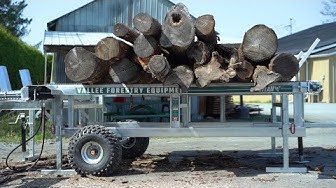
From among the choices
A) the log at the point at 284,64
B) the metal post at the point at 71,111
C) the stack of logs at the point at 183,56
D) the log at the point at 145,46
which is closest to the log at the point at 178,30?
the stack of logs at the point at 183,56

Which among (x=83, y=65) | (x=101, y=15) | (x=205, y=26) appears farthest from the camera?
(x=101, y=15)

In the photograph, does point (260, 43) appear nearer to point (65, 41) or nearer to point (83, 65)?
point (83, 65)

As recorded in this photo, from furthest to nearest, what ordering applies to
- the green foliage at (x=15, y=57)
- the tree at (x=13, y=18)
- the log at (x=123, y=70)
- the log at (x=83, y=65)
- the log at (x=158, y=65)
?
the tree at (x=13, y=18), the green foliage at (x=15, y=57), the log at (x=123, y=70), the log at (x=83, y=65), the log at (x=158, y=65)

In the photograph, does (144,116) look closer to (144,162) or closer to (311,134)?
(144,162)

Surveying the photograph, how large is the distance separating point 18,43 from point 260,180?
601 inches

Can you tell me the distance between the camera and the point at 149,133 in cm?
899

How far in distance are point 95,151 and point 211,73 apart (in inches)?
86.5

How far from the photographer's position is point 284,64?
8.35 m

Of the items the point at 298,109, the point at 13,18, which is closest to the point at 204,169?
the point at 298,109

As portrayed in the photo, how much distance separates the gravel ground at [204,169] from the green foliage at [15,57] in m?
6.84

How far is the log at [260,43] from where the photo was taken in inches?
327

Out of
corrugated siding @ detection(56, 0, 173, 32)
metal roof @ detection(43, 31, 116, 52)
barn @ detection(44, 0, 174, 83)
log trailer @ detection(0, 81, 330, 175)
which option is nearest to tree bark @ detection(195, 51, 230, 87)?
log trailer @ detection(0, 81, 330, 175)

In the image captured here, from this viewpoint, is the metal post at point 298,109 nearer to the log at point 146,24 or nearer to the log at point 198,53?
the log at point 198,53

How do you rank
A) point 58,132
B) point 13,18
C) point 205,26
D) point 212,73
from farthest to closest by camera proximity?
point 13,18 → point 58,132 → point 205,26 → point 212,73
